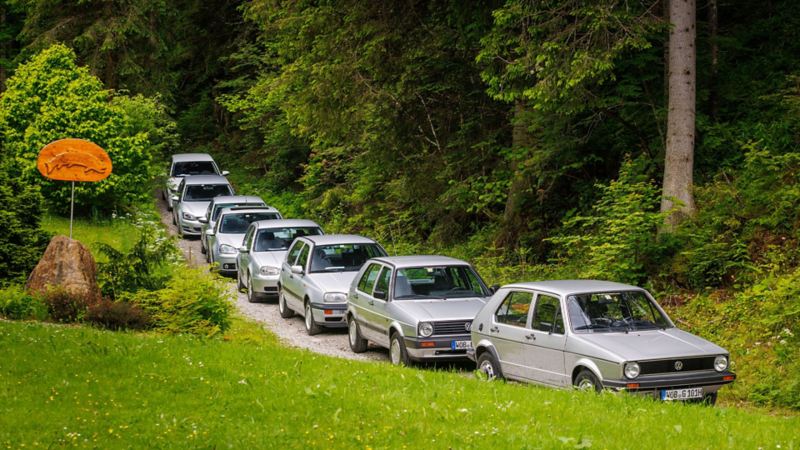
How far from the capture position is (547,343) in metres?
11.3

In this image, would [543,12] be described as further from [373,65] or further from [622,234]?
[373,65]

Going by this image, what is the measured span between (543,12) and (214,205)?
1518 cm

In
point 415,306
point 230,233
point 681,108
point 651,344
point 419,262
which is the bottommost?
point 415,306

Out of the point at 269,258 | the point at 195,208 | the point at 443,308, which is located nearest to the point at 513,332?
the point at 443,308

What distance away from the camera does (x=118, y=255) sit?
54.9 ft

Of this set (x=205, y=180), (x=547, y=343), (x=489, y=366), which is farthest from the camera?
(x=205, y=180)

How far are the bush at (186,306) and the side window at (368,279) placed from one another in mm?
2245

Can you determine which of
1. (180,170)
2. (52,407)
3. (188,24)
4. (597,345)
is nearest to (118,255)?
(52,407)

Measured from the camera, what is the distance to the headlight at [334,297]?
57.2ft

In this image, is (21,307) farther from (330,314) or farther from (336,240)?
(336,240)

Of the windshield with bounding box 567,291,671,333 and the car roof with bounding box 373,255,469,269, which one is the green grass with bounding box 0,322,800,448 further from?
the car roof with bounding box 373,255,469,269

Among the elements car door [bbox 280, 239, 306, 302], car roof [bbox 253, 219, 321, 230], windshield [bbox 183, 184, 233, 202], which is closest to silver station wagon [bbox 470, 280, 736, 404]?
car door [bbox 280, 239, 306, 302]

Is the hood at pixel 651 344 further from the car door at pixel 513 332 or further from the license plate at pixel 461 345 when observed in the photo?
the license plate at pixel 461 345

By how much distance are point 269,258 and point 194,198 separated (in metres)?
12.9
